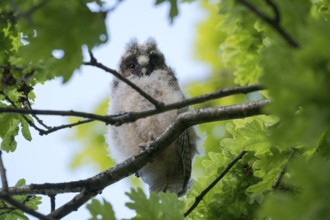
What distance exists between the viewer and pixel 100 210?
2.42 m

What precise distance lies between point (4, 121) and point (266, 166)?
4.11ft

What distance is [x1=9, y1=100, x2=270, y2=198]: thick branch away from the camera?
9.81 feet

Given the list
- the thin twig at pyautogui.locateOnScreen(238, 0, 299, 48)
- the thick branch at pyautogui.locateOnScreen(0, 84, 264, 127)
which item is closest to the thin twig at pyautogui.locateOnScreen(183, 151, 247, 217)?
the thick branch at pyautogui.locateOnScreen(0, 84, 264, 127)

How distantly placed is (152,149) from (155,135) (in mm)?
1320

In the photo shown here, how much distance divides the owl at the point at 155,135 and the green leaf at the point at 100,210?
6.82 feet

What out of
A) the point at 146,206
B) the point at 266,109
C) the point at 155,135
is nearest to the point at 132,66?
the point at 155,135

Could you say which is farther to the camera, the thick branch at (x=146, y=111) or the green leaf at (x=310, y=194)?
the thick branch at (x=146, y=111)

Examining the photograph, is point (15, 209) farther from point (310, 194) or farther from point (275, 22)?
point (310, 194)

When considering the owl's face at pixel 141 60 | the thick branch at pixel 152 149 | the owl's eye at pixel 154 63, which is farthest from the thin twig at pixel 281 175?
the owl's eye at pixel 154 63

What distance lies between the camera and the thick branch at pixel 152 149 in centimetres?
299

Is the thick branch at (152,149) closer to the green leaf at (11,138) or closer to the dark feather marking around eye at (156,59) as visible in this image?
the green leaf at (11,138)

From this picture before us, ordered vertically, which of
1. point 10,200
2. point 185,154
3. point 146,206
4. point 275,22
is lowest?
point 275,22

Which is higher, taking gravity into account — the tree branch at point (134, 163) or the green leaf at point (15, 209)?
the green leaf at point (15, 209)

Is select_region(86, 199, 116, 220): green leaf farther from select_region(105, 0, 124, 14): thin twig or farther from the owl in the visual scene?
the owl
